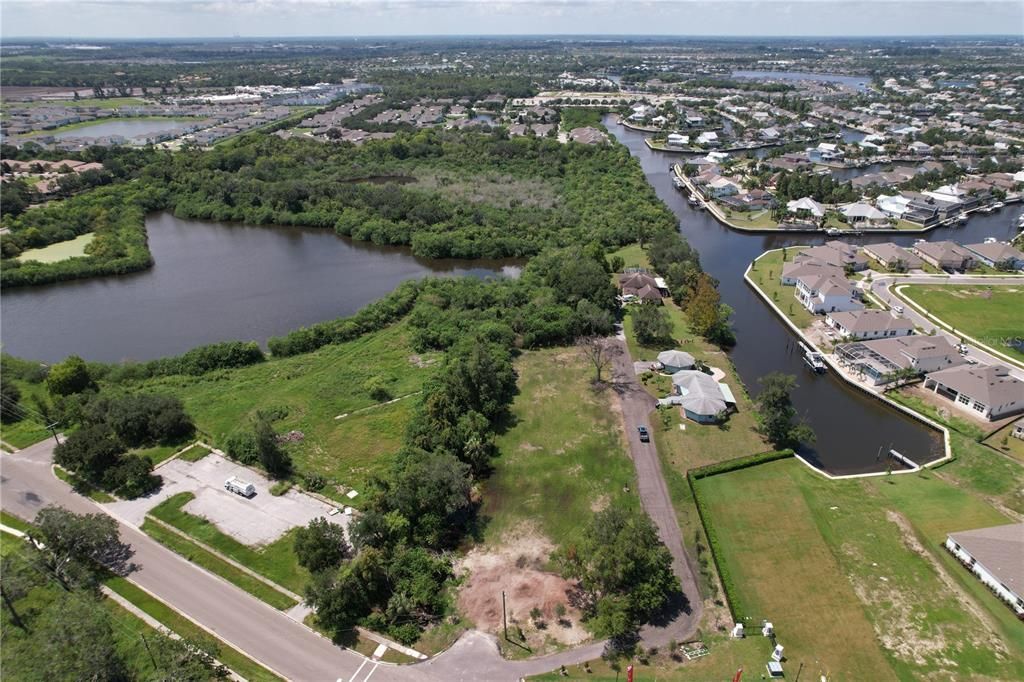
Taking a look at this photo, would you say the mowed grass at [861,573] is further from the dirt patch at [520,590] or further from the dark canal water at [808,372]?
the dirt patch at [520,590]

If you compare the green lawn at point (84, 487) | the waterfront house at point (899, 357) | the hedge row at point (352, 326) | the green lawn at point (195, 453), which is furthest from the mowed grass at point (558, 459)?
the green lawn at point (84, 487)

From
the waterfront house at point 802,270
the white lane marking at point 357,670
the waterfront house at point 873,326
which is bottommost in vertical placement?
the white lane marking at point 357,670

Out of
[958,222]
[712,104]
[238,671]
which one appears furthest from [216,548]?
[712,104]

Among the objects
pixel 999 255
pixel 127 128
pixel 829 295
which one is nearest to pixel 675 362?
pixel 829 295

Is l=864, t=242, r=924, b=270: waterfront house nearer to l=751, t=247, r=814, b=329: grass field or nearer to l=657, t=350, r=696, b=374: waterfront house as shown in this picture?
l=751, t=247, r=814, b=329: grass field

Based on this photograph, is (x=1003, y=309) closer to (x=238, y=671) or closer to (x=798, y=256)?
(x=798, y=256)

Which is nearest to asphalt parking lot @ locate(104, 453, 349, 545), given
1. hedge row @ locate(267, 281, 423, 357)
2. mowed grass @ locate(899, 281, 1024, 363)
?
hedge row @ locate(267, 281, 423, 357)
